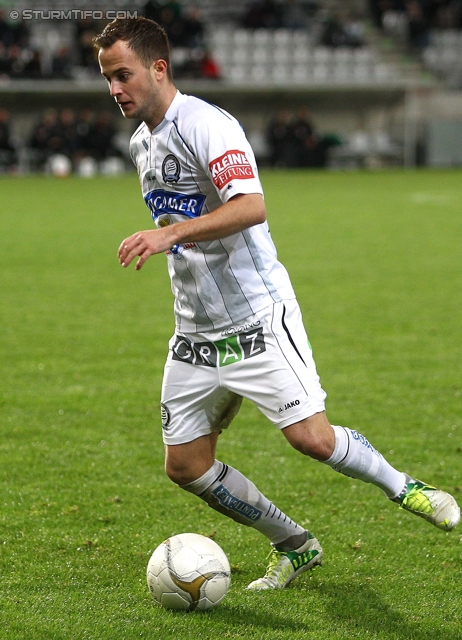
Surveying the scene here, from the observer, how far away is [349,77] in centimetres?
3167

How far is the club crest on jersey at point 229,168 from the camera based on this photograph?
3.29 m

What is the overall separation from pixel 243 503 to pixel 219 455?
1473 millimetres

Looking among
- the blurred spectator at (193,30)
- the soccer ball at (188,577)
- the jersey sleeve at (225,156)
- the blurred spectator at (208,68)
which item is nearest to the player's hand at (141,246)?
the jersey sleeve at (225,156)

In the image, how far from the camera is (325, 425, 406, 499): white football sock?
11.3ft

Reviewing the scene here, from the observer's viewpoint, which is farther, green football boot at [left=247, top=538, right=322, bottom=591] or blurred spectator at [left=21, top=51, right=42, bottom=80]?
blurred spectator at [left=21, top=51, right=42, bottom=80]

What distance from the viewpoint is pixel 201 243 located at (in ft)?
11.5

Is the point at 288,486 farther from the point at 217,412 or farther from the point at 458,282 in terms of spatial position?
the point at 458,282

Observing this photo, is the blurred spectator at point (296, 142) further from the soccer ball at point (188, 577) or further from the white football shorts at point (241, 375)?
the soccer ball at point (188, 577)

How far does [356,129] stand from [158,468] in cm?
3012

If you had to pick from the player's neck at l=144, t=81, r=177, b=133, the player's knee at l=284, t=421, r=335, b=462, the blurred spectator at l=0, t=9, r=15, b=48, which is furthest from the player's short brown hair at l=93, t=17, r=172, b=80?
the blurred spectator at l=0, t=9, r=15, b=48

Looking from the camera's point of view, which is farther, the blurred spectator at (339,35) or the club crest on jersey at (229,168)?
the blurred spectator at (339,35)

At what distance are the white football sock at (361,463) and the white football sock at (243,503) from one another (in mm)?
420

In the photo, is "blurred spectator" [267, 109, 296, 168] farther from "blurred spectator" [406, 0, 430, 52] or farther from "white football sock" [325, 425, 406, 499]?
"white football sock" [325, 425, 406, 499]

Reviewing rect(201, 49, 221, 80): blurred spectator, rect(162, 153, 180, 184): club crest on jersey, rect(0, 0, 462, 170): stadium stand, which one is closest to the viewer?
rect(162, 153, 180, 184): club crest on jersey
